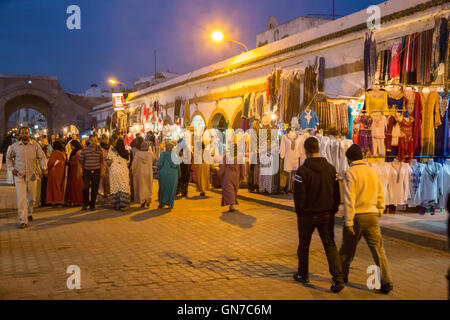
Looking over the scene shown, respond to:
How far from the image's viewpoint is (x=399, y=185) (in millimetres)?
8695

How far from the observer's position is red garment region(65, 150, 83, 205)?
36.9 ft

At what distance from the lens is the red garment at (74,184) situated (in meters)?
11.3

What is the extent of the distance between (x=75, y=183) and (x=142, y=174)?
196 centimetres

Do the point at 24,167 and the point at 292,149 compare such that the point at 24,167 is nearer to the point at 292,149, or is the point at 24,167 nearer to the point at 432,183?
the point at 292,149

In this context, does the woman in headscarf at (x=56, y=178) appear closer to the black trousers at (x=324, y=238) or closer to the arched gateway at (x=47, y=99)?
the black trousers at (x=324, y=238)

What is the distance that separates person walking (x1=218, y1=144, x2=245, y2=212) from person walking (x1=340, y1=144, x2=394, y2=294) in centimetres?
567

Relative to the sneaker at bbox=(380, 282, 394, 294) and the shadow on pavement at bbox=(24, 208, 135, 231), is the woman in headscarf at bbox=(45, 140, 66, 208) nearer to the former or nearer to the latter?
the shadow on pavement at bbox=(24, 208, 135, 231)

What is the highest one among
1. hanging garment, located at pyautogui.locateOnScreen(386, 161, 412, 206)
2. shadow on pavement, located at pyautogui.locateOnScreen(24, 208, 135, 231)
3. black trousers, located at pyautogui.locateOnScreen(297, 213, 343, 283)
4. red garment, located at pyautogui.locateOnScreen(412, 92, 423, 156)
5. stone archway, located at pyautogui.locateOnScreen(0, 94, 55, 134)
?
stone archway, located at pyautogui.locateOnScreen(0, 94, 55, 134)

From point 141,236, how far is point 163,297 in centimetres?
324

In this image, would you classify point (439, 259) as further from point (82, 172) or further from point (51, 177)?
point (51, 177)

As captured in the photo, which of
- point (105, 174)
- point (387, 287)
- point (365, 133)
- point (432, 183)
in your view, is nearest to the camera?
point (387, 287)

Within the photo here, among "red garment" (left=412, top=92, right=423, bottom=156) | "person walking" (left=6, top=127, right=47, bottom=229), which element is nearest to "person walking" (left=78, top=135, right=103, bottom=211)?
"person walking" (left=6, top=127, right=47, bottom=229)

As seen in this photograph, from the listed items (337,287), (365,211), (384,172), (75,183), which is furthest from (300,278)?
(75,183)

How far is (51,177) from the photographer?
11141 mm
